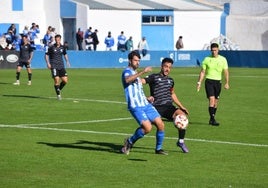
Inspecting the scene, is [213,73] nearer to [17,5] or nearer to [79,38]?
[79,38]

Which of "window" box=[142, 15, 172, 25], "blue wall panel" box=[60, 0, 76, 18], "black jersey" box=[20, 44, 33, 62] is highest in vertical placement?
"blue wall panel" box=[60, 0, 76, 18]

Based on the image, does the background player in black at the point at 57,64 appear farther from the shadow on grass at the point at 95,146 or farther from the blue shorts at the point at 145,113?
the blue shorts at the point at 145,113

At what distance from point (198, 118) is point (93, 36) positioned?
39.2 meters

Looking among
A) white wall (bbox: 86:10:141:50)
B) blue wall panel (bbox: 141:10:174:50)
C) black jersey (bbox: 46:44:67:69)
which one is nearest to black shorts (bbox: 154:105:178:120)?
black jersey (bbox: 46:44:67:69)

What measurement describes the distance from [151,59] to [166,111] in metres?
44.2

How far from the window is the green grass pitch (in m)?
41.5

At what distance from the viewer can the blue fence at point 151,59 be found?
58566 mm

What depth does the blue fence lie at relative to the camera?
58.6 meters

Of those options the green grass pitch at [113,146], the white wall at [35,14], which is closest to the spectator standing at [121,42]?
the white wall at [35,14]

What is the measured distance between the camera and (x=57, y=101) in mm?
30406

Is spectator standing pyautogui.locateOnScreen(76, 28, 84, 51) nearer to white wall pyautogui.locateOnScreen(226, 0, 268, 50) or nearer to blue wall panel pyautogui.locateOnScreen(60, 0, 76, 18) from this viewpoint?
blue wall panel pyautogui.locateOnScreen(60, 0, 76, 18)

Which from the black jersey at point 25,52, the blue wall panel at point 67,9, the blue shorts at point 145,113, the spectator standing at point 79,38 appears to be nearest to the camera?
the blue shorts at point 145,113

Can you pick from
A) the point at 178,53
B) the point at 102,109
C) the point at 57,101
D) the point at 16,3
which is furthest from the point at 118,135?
the point at 16,3

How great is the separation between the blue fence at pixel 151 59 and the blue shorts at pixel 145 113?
39.5 metres
